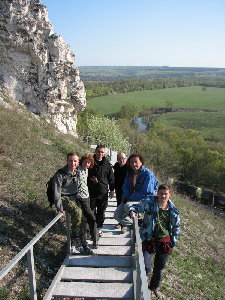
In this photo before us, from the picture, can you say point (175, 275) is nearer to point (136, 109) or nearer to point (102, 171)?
point (102, 171)

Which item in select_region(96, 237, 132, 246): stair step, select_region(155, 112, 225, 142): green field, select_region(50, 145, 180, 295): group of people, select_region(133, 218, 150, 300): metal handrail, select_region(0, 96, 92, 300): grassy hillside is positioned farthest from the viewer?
select_region(155, 112, 225, 142): green field

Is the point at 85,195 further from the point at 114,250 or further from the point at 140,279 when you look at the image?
the point at 140,279

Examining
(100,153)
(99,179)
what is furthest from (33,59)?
(99,179)

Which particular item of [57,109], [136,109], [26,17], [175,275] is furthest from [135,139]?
[136,109]

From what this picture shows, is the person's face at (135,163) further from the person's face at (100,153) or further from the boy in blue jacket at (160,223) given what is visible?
the person's face at (100,153)

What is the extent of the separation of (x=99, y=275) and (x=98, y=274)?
1.5 inches

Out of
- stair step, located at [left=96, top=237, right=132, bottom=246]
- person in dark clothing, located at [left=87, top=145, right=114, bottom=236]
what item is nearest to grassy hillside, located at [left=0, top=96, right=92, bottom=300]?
stair step, located at [left=96, top=237, right=132, bottom=246]

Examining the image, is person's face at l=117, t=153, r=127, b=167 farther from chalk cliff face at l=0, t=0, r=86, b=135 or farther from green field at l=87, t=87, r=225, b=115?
green field at l=87, t=87, r=225, b=115

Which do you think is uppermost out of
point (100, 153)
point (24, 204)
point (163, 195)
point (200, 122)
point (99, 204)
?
point (100, 153)

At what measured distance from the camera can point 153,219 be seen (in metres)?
5.55

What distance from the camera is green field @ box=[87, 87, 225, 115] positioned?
13025cm

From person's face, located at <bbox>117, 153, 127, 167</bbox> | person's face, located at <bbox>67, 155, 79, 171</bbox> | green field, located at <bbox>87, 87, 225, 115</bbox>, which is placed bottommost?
green field, located at <bbox>87, 87, 225, 115</bbox>

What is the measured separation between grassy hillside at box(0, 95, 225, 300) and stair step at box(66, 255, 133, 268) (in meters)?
0.51

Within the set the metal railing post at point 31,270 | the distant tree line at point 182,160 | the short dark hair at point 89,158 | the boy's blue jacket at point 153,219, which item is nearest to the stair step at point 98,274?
the metal railing post at point 31,270
